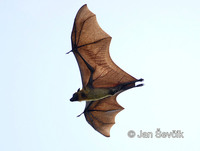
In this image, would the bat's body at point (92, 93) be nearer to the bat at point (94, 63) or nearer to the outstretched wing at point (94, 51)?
the bat at point (94, 63)

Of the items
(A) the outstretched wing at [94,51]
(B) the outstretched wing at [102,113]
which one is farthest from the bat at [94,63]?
(B) the outstretched wing at [102,113]

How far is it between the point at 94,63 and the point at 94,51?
486mm

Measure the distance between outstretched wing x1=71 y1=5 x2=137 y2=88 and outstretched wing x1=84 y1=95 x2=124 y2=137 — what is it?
1.61 m

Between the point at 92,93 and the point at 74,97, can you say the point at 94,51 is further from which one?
the point at 74,97

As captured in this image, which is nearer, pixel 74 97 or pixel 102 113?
pixel 74 97

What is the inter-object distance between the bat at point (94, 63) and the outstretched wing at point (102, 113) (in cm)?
84

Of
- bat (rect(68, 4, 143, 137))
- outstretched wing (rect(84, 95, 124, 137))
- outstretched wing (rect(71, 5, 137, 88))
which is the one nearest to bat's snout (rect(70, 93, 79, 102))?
bat (rect(68, 4, 143, 137))

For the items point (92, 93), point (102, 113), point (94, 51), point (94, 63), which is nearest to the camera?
point (94, 51)

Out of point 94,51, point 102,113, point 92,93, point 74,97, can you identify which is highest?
point 94,51

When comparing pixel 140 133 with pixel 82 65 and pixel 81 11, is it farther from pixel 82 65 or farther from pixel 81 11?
pixel 81 11

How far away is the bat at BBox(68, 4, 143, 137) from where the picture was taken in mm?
14742

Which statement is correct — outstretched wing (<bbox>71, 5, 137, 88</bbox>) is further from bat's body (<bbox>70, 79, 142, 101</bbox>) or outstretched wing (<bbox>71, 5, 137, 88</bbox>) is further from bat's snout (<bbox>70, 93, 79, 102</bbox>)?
bat's snout (<bbox>70, 93, 79, 102</bbox>)

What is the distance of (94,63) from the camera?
50.8ft

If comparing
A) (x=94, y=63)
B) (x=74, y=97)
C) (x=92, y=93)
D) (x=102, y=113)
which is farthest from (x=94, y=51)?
(x=102, y=113)
